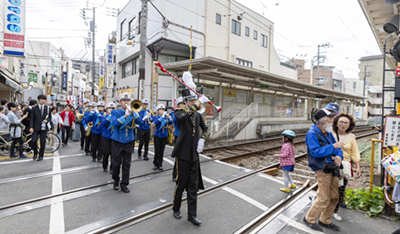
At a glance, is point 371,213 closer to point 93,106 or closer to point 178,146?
point 178,146

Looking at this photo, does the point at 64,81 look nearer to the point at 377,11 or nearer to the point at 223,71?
the point at 223,71

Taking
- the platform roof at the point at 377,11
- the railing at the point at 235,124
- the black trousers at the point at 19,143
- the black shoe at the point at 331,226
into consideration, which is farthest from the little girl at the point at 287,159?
the railing at the point at 235,124

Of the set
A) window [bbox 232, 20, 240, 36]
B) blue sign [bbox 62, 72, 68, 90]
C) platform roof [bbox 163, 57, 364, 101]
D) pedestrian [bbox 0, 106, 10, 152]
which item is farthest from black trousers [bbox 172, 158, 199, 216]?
blue sign [bbox 62, 72, 68, 90]

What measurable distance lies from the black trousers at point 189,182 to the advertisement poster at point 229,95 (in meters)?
16.2

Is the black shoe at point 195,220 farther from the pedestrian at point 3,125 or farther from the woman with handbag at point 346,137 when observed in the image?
the pedestrian at point 3,125

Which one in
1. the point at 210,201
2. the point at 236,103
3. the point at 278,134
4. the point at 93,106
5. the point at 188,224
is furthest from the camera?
the point at 236,103

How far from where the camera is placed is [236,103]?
68.6 ft

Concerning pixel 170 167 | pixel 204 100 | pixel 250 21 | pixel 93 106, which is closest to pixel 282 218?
pixel 204 100

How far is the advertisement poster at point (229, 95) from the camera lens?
19.8m

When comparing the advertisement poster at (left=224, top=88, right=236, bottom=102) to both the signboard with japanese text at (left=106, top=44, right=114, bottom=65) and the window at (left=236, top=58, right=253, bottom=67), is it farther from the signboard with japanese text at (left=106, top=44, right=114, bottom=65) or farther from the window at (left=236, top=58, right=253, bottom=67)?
the signboard with japanese text at (left=106, top=44, right=114, bottom=65)

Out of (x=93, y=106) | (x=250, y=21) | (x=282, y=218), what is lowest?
(x=282, y=218)

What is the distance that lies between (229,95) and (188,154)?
54.4 ft

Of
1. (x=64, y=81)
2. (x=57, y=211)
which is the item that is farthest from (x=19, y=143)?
(x=64, y=81)

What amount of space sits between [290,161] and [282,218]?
5.19ft
